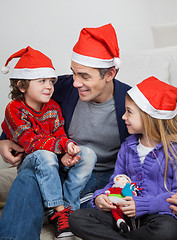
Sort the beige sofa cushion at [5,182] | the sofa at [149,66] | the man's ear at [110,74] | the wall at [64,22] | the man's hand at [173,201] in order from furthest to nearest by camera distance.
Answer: the wall at [64,22], the beige sofa cushion at [5,182], the sofa at [149,66], the man's ear at [110,74], the man's hand at [173,201]

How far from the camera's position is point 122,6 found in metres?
3.15

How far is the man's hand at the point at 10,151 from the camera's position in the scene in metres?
1.80

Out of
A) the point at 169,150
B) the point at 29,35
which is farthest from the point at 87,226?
the point at 29,35

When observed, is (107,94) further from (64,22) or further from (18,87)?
(64,22)

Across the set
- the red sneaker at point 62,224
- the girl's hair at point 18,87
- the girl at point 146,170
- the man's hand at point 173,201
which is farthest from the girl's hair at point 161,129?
the girl's hair at point 18,87

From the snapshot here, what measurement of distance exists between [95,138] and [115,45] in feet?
1.59

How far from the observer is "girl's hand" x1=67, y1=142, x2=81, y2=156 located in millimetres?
1642

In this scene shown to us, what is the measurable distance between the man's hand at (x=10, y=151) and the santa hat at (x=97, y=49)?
1.78 feet

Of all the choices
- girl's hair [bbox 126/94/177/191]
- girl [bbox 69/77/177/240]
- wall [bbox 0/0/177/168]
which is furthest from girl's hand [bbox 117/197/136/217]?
wall [bbox 0/0/177/168]

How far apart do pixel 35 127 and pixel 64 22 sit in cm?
138

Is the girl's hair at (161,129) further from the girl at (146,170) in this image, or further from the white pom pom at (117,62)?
the white pom pom at (117,62)

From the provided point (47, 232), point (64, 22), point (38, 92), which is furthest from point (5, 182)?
point (64, 22)

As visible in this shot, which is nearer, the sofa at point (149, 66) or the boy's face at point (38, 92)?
the boy's face at point (38, 92)

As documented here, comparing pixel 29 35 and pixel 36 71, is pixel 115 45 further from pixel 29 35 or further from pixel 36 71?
pixel 29 35
